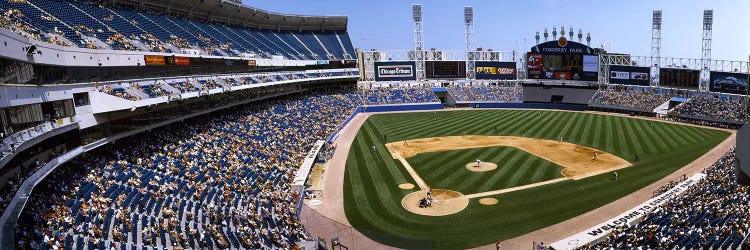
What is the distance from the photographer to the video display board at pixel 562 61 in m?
66.5

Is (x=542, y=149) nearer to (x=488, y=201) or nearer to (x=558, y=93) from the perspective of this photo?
(x=488, y=201)

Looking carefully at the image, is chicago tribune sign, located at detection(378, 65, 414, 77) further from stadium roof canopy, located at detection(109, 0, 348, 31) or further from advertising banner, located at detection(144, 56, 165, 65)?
advertising banner, located at detection(144, 56, 165, 65)

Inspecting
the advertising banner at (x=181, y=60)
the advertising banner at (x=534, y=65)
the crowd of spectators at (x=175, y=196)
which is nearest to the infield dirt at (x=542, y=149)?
the crowd of spectators at (x=175, y=196)

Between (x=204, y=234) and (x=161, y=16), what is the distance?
99.3 feet

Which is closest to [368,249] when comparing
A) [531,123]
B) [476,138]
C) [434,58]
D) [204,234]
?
[204,234]

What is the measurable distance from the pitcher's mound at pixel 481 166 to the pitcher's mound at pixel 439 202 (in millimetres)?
5404

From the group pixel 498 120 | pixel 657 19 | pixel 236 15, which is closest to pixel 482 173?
pixel 498 120

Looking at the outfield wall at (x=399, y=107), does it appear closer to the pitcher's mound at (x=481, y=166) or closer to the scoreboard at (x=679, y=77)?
the scoreboard at (x=679, y=77)

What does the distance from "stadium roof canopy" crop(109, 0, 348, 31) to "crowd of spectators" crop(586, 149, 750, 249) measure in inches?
1540

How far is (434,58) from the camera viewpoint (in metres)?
80.3

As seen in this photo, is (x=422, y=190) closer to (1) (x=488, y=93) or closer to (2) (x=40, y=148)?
(2) (x=40, y=148)

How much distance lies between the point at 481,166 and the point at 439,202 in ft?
27.4

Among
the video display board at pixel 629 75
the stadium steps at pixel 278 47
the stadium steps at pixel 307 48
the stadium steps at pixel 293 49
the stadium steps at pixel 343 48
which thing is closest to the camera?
the stadium steps at pixel 278 47

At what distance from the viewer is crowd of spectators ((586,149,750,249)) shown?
51.8ft
